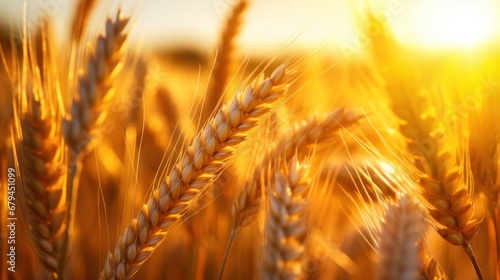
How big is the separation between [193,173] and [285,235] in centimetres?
26

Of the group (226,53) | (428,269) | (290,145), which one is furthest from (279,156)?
(226,53)

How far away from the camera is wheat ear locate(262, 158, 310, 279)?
948mm

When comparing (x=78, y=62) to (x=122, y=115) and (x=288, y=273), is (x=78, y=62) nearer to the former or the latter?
(x=288, y=273)

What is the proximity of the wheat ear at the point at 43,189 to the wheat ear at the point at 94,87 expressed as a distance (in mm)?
54

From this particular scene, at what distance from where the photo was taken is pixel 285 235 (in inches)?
38.2

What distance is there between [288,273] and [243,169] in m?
0.75

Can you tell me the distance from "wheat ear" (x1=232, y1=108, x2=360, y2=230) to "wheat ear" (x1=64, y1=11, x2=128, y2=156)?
0.41m

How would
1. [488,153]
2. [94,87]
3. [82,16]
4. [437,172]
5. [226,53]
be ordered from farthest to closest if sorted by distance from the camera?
1. [226,53]
2. [82,16]
3. [488,153]
4. [94,87]
5. [437,172]

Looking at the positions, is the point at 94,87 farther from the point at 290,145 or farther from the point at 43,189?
the point at 290,145

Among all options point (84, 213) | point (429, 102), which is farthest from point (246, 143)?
point (84, 213)

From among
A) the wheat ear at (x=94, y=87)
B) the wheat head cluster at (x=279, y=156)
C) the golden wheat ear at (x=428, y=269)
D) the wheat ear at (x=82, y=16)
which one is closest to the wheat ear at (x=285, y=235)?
the wheat head cluster at (x=279, y=156)

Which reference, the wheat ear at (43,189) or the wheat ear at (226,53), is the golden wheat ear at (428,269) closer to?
the wheat ear at (43,189)

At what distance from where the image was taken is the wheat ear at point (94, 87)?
3.82 ft

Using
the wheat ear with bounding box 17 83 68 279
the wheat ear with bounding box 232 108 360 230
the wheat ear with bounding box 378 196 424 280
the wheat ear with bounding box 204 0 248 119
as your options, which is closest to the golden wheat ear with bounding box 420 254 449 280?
the wheat ear with bounding box 378 196 424 280
